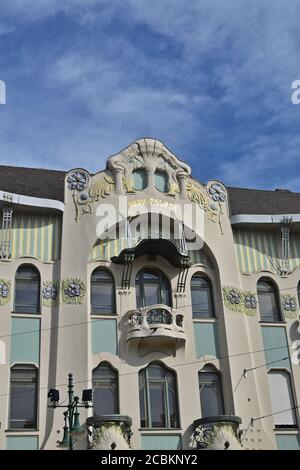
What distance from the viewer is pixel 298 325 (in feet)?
85.3

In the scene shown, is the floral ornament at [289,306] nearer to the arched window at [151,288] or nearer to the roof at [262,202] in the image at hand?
the roof at [262,202]

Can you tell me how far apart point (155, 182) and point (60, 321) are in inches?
280

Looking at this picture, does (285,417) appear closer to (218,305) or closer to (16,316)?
(218,305)

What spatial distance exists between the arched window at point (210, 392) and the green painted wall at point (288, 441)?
224cm

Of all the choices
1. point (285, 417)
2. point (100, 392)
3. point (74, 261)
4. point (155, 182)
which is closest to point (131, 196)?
point (155, 182)

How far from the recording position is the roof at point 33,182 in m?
26.9

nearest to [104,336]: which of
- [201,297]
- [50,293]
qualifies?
[50,293]

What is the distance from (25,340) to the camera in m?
23.3

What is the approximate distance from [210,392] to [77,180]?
9.59m

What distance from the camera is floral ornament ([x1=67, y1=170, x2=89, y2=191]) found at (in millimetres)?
26141

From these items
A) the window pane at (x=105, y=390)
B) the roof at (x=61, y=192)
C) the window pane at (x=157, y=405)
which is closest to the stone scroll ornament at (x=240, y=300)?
the roof at (x=61, y=192)

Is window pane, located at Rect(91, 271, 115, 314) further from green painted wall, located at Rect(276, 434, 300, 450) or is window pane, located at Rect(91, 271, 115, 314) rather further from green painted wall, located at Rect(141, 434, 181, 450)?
green painted wall, located at Rect(276, 434, 300, 450)

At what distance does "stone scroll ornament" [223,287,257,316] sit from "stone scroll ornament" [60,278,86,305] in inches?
217

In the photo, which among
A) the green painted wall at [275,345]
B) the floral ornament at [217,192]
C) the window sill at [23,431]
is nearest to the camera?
the window sill at [23,431]
